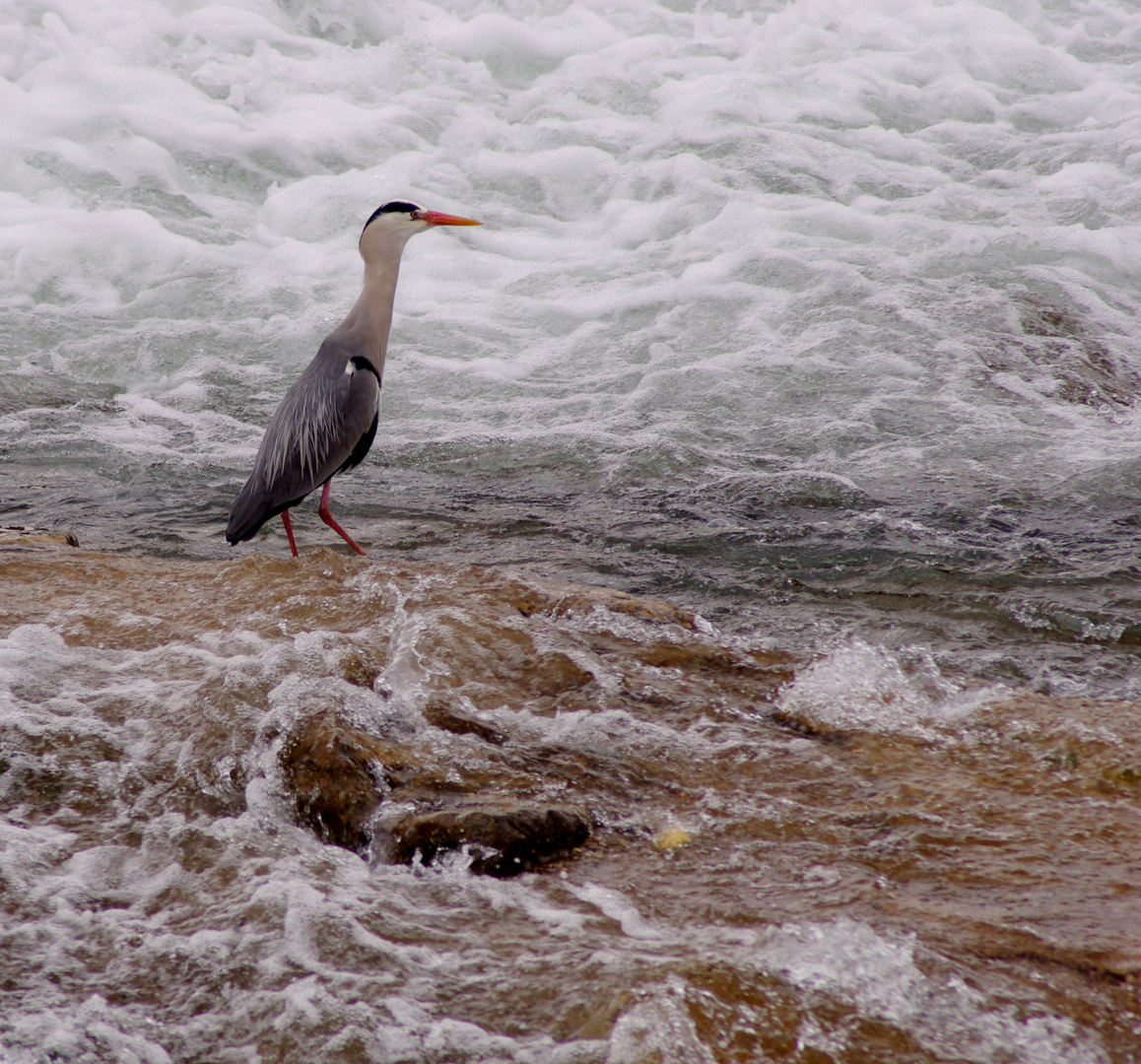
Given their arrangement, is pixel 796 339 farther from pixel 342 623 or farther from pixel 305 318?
pixel 342 623

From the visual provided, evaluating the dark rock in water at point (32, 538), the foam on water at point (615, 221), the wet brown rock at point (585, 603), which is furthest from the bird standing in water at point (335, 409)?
the wet brown rock at point (585, 603)

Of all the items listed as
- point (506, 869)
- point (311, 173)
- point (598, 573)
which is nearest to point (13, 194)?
point (311, 173)

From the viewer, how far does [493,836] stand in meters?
1.99

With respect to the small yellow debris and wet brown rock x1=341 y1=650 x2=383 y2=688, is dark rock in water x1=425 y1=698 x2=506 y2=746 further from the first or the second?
the small yellow debris

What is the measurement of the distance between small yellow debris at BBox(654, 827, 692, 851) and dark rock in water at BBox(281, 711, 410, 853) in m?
0.56

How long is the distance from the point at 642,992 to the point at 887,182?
7723 millimetres

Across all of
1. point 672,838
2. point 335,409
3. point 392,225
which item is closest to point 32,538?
point 335,409

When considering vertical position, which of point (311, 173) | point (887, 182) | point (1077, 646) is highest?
point (887, 182)

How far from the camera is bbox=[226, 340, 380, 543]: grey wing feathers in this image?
399 centimetres

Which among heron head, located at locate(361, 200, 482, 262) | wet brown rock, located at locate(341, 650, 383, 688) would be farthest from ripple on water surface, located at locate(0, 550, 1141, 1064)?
heron head, located at locate(361, 200, 482, 262)

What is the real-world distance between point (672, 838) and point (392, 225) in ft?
11.4

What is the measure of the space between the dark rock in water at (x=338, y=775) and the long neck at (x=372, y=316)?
102 inches

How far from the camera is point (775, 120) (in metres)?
9.01

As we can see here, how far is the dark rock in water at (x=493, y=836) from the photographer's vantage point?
1.98m
